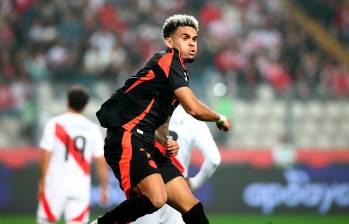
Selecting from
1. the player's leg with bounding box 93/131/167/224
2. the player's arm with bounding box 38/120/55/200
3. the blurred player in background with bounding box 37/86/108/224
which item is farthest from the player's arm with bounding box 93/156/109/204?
the player's leg with bounding box 93/131/167/224

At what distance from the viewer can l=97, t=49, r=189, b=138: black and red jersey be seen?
22.0 feet

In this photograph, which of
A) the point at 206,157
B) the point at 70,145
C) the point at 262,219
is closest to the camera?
the point at 206,157

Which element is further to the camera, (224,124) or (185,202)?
(185,202)

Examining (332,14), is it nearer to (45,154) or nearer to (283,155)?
(283,155)

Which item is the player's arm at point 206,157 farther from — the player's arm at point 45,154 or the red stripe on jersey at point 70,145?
the player's arm at point 45,154

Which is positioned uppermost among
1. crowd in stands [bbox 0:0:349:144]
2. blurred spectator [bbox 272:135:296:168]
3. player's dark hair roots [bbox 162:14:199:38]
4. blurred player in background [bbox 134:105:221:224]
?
crowd in stands [bbox 0:0:349:144]

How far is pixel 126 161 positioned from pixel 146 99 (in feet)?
1.81

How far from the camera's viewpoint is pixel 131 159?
6688 mm

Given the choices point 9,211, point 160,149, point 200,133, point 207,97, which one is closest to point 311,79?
point 207,97

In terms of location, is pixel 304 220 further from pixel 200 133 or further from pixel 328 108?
pixel 200 133

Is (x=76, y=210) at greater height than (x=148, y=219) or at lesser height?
greater

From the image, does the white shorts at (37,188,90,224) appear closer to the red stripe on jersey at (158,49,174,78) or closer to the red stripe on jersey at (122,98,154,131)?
the red stripe on jersey at (122,98,154,131)

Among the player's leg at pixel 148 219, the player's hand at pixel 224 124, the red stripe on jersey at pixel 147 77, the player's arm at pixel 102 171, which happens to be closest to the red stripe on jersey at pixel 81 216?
the player's arm at pixel 102 171

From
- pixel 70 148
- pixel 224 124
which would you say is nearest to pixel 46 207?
pixel 70 148
